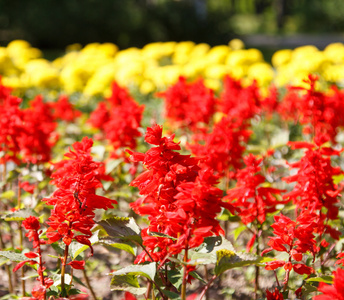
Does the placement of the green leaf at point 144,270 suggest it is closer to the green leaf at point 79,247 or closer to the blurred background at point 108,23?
the green leaf at point 79,247

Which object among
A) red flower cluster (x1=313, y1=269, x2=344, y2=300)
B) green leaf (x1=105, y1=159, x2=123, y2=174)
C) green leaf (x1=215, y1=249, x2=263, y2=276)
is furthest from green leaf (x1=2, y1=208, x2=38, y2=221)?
red flower cluster (x1=313, y1=269, x2=344, y2=300)

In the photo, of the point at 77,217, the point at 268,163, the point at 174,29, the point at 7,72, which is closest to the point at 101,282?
the point at 268,163

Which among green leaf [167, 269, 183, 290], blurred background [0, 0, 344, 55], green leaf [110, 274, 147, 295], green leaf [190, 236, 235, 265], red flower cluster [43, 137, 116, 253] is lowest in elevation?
blurred background [0, 0, 344, 55]

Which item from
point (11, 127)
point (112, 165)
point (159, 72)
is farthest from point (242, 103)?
point (159, 72)

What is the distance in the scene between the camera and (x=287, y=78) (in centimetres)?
597

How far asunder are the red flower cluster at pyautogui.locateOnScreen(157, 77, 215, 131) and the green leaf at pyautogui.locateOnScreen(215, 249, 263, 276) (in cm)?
192

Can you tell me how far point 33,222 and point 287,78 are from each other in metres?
4.73

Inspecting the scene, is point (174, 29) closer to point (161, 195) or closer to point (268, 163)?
point (268, 163)

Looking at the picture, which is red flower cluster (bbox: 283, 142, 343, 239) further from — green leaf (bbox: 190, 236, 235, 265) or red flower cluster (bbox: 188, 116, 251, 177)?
red flower cluster (bbox: 188, 116, 251, 177)

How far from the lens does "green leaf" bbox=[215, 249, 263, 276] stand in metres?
1.69

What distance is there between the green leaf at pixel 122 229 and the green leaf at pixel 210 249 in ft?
0.73

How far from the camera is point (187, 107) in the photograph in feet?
11.9

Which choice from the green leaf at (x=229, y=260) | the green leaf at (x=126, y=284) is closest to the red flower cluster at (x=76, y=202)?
the green leaf at (x=126, y=284)

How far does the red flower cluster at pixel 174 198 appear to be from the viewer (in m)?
1.61
